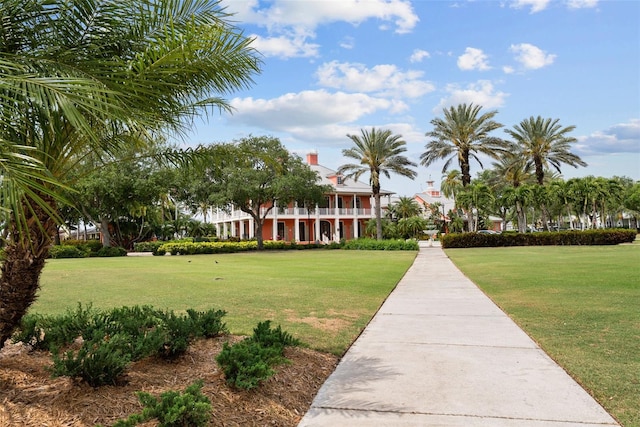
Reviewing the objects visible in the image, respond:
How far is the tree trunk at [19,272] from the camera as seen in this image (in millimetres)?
4473

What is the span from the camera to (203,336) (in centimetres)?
615

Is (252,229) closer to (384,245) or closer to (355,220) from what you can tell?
(355,220)

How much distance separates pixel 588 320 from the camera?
8109mm

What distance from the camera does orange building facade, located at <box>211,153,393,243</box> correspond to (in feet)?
165

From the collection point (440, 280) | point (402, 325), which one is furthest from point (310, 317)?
point (440, 280)

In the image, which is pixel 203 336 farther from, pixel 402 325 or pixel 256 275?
pixel 256 275

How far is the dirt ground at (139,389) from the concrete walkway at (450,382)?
237mm

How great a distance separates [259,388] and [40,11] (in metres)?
3.90

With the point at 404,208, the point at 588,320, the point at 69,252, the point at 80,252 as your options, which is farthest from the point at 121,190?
the point at 404,208

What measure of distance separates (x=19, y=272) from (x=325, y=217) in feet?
154

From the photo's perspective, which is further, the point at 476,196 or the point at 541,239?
the point at 476,196

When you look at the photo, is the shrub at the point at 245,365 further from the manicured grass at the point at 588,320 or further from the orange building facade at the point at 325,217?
the orange building facade at the point at 325,217

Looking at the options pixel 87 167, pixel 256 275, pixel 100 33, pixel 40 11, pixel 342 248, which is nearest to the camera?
pixel 40 11

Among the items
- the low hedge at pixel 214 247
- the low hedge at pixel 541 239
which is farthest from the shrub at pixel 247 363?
the low hedge at pixel 541 239
